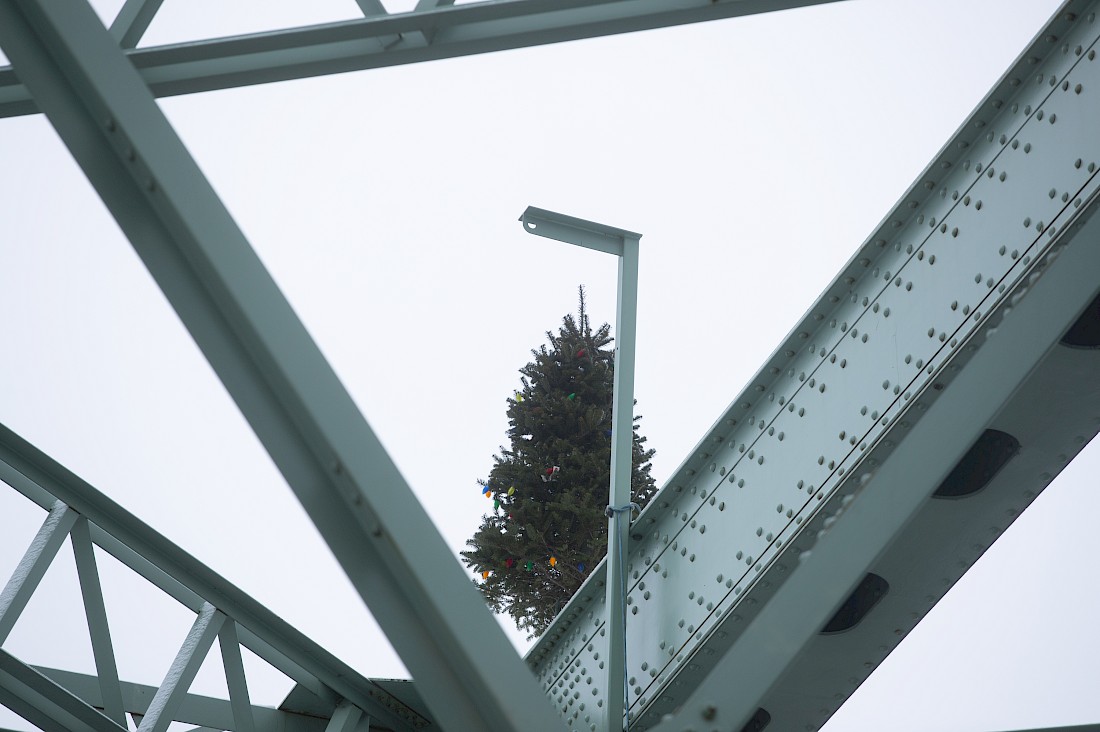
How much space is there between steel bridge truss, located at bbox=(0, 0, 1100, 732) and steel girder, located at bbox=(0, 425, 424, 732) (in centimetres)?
4

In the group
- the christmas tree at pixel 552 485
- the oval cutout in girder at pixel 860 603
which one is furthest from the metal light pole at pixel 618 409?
the christmas tree at pixel 552 485

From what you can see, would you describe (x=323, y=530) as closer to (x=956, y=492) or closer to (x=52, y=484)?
(x=956, y=492)

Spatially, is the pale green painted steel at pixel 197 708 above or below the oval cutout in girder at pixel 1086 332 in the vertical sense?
below

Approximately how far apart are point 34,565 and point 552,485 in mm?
12578

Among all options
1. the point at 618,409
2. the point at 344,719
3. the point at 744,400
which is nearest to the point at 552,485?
the point at 344,719

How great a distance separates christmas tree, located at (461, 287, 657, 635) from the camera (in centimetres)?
1644

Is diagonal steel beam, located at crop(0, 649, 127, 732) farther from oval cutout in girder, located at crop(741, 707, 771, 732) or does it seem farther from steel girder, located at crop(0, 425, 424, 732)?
oval cutout in girder, located at crop(741, 707, 771, 732)

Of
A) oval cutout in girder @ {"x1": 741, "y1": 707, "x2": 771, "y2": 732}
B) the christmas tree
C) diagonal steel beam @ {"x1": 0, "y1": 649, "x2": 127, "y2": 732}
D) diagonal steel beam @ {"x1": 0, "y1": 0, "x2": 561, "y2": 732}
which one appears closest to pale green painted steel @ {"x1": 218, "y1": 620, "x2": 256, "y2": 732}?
diagonal steel beam @ {"x1": 0, "y1": 649, "x2": 127, "y2": 732}

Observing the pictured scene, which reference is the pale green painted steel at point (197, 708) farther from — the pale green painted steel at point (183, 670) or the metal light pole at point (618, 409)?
the metal light pole at point (618, 409)

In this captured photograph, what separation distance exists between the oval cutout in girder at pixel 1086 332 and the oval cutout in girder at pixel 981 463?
0.44 metres

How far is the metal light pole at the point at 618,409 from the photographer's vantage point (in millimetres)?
4699

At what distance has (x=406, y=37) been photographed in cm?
292

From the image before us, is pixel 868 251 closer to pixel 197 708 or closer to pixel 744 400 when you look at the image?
pixel 744 400

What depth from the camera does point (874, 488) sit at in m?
2.29
